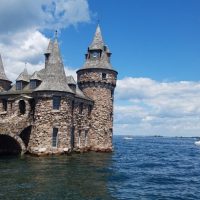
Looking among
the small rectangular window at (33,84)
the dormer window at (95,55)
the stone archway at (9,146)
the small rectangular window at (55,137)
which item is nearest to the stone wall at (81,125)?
the small rectangular window at (55,137)

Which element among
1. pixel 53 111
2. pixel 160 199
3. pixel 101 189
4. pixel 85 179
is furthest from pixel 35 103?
pixel 160 199

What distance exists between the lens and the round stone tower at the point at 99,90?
169ft

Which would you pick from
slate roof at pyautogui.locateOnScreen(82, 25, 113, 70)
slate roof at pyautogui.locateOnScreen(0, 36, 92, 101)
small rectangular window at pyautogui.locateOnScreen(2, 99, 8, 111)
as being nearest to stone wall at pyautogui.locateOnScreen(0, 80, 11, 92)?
slate roof at pyautogui.locateOnScreen(0, 36, 92, 101)

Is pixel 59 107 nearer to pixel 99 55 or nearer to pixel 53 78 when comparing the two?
pixel 53 78

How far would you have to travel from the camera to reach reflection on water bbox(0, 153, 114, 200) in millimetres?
22172

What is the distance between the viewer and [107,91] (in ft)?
172

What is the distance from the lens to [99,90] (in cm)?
5175

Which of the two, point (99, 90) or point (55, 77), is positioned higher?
point (55, 77)

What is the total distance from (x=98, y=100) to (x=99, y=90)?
1.38 m

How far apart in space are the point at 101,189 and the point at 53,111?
19.1 meters

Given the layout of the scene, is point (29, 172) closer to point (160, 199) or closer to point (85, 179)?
point (85, 179)

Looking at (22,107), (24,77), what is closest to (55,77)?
(22,107)

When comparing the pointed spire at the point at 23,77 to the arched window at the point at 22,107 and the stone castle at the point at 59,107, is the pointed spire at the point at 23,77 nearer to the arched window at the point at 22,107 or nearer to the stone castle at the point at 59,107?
the stone castle at the point at 59,107

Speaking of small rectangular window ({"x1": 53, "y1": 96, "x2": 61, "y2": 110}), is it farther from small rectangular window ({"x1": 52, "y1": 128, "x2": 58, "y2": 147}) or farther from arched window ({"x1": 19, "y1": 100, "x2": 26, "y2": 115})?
arched window ({"x1": 19, "y1": 100, "x2": 26, "y2": 115})
